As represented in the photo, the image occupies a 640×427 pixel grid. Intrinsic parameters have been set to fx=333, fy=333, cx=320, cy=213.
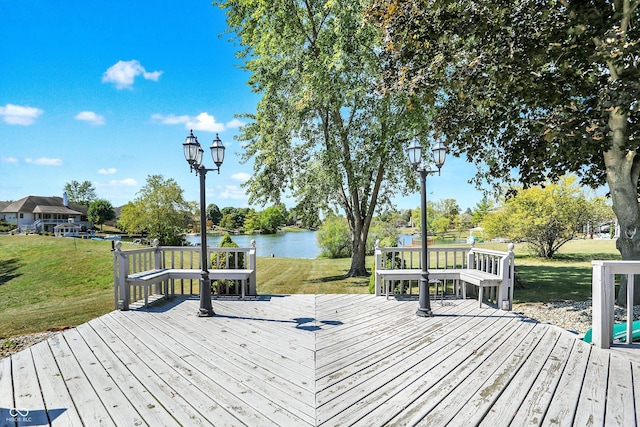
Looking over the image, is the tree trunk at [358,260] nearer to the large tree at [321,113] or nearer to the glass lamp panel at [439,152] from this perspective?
the large tree at [321,113]

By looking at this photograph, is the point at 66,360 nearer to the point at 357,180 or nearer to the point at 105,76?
the point at 357,180

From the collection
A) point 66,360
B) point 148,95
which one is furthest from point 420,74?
point 148,95

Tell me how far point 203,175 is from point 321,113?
7275 millimetres

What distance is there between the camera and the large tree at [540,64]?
19.6 ft

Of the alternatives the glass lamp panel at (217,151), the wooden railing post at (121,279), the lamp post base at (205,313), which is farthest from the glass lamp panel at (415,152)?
the wooden railing post at (121,279)

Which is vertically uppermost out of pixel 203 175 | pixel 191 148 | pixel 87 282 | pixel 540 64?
pixel 540 64

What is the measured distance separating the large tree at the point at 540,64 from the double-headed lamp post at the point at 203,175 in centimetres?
394

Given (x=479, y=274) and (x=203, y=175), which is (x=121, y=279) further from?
(x=479, y=274)

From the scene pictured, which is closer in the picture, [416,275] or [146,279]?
[146,279]

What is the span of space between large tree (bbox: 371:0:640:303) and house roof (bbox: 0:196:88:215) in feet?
192

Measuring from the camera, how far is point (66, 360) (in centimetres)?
330

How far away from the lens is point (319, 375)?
2939 mm

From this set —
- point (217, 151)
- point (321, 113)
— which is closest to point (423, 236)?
point (217, 151)

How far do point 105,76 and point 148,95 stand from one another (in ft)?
4.79
